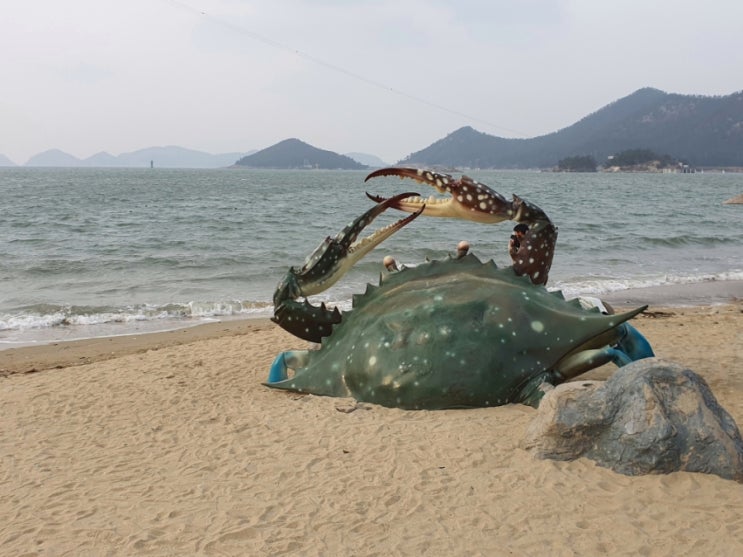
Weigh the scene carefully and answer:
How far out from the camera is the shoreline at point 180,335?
9758 mm

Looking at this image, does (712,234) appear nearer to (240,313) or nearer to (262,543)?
(240,313)

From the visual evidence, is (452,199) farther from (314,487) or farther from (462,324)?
(314,487)

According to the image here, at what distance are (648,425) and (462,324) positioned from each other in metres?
1.57

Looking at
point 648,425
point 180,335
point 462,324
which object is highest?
point 462,324

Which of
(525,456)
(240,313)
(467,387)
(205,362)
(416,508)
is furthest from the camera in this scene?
(240,313)

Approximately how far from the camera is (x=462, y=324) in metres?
5.22

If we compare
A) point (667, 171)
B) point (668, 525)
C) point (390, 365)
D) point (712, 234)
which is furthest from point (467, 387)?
point (667, 171)

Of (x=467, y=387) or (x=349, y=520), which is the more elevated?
(x=467, y=387)

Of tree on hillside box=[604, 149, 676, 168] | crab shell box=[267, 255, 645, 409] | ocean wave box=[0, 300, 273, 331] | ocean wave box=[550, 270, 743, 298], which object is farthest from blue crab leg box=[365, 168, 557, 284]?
tree on hillside box=[604, 149, 676, 168]

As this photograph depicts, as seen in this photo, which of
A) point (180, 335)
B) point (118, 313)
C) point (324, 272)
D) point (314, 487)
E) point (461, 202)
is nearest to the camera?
point (314, 487)

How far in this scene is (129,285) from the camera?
53.5ft

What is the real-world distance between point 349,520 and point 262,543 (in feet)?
1.69

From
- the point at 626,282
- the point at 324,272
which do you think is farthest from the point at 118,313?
the point at 626,282

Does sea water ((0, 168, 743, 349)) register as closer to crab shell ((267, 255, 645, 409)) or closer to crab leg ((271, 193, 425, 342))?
crab leg ((271, 193, 425, 342))
